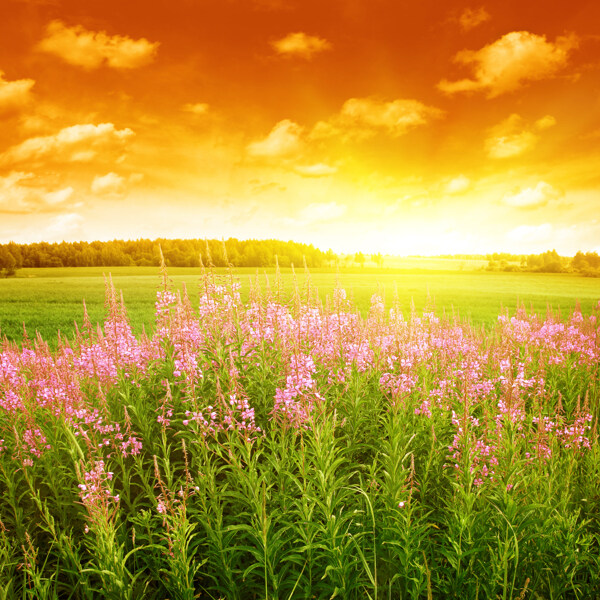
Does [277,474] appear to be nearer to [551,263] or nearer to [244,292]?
[244,292]

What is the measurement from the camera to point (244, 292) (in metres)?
9.71

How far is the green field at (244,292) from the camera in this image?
46.7 feet

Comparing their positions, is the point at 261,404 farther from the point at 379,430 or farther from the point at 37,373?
the point at 37,373

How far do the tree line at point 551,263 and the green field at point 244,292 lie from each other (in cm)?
58

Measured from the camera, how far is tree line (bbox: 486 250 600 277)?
26175mm

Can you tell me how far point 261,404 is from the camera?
5.05 m

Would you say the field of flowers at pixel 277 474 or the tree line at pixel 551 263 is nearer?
the field of flowers at pixel 277 474

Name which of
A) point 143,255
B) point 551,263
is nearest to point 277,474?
point 143,255

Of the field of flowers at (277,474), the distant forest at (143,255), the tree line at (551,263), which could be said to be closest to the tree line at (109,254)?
the distant forest at (143,255)

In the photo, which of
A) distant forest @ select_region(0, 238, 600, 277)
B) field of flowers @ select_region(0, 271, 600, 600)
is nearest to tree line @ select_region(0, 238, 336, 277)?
distant forest @ select_region(0, 238, 600, 277)

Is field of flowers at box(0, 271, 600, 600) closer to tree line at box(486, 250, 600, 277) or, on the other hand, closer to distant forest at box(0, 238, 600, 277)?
distant forest at box(0, 238, 600, 277)

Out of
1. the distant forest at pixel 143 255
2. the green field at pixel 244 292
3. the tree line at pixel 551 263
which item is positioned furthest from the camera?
the tree line at pixel 551 263

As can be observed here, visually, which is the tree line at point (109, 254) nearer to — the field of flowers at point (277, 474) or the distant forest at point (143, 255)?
the distant forest at point (143, 255)

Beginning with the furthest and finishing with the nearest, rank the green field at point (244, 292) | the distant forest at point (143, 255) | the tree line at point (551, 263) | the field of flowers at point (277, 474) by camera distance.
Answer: the tree line at point (551, 263) < the distant forest at point (143, 255) < the green field at point (244, 292) < the field of flowers at point (277, 474)
